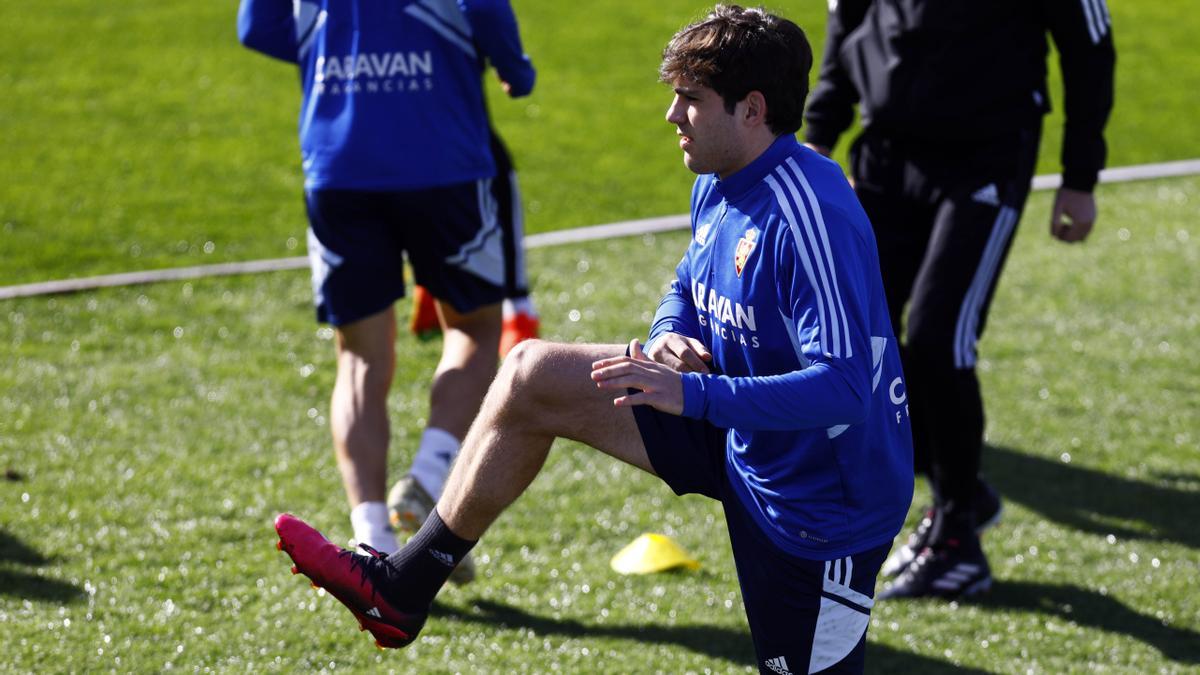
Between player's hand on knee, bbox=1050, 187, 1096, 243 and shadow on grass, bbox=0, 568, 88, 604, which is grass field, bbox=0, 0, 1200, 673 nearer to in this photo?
shadow on grass, bbox=0, 568, 88, 604

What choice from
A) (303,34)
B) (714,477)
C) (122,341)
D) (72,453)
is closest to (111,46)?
(122,341)

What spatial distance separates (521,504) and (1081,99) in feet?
7.49

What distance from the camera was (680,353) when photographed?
3.47m

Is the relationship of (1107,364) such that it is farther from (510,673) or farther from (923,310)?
(510,673)

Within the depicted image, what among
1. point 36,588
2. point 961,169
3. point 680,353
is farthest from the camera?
point 961,169

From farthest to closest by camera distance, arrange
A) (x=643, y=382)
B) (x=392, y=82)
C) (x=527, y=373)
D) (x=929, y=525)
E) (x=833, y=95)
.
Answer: (x=833, y=95) < (x=929, y=525) < (x=392, y=82) < (x=527, y=373) < (x=643, y=382)

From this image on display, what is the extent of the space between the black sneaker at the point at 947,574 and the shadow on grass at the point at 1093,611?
2.6 inches

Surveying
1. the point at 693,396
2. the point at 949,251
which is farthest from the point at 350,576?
the point at 949,251

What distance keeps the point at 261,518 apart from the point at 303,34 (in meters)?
1.61

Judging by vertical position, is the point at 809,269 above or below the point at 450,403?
above

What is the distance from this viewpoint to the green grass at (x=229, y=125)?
8.82 metres

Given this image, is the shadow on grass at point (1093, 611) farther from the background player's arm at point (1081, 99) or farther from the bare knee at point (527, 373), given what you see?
the bare knee at point (527, 373)

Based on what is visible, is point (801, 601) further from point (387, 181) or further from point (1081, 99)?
point (1081, 99)

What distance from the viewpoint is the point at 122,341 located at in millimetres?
7082
